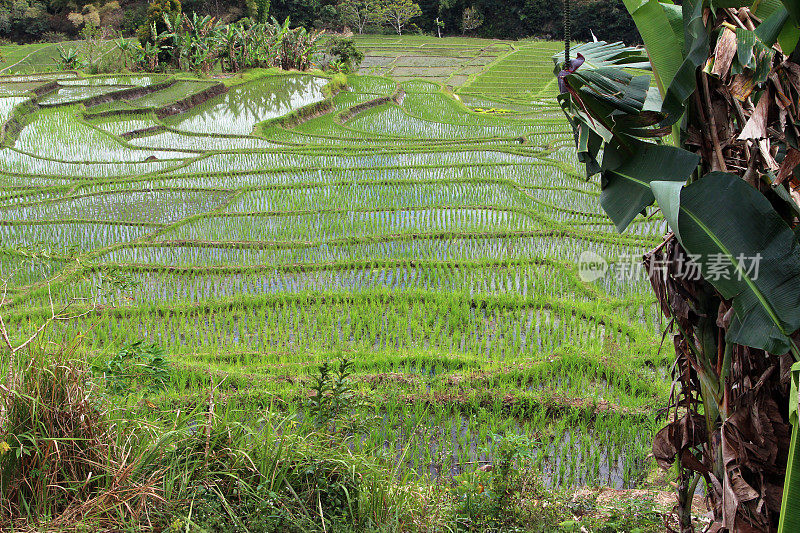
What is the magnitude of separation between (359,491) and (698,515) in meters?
1.38

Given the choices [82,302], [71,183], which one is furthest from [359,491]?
[71,183]

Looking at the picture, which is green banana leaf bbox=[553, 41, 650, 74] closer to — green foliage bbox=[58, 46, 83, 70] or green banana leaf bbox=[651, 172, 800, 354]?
green banana leaf bbox=[651, 172, 800, 354]

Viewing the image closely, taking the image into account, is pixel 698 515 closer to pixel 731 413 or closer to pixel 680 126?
pixel 731 413

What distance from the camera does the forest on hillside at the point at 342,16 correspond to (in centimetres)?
2500

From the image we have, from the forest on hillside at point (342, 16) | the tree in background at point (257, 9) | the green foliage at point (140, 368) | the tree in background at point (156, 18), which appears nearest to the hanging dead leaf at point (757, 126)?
the green foliage at point (140, 368)

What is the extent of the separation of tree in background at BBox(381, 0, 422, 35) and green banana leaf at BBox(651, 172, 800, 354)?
29444 mm

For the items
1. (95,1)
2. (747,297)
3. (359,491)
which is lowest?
(359,491)

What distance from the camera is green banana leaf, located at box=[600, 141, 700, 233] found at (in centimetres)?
→ 190

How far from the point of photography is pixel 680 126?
6.57ft

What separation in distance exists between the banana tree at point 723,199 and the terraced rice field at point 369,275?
125cm

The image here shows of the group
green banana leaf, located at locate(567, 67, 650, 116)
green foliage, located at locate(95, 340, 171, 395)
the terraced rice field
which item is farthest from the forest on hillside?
green banana leaf, located at locate(567, 67, 650, 116)

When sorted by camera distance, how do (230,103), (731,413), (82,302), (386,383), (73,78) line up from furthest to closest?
1. (73,78)
2. (230,103)
3. (82,302)
4. (386,383)
5. (731,413)

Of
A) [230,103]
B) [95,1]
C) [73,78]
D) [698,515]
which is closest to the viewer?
[698,515]

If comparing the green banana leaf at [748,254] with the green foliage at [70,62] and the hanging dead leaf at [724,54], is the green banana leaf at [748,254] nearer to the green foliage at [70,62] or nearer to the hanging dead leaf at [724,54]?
the hanging dead leaf at [724,54]
